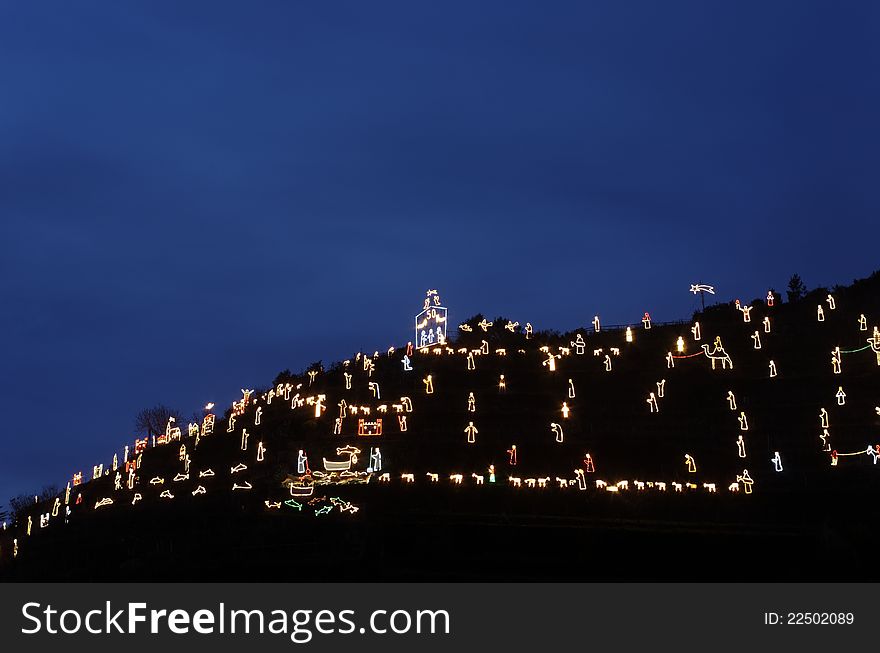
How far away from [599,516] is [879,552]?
40.3 ft

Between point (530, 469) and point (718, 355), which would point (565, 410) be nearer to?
point (530, 469)

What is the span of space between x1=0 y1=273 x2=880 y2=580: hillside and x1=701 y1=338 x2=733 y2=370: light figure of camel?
19 centimetres

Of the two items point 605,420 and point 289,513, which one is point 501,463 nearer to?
point 605,420

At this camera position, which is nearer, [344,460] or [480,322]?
[344,460]

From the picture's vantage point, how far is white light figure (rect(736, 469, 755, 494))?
38.8 m

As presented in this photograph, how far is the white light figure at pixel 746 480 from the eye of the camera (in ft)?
127

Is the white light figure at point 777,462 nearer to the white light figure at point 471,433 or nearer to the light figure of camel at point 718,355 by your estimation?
the light figure of camel at point 718,355

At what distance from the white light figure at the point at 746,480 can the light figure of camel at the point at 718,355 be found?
9.69 m

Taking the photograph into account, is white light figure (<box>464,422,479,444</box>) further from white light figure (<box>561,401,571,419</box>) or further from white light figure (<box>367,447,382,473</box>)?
white light figure (<box>367,447,382,473</box>)

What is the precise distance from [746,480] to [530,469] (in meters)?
11.9

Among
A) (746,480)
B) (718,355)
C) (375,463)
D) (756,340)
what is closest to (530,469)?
(375,463)

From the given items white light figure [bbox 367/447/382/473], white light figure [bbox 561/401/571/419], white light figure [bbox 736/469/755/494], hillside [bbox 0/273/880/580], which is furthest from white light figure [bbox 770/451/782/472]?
white light figure [bbox 367/447/382/473]

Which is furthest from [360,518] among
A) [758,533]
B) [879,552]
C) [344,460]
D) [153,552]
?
[879,552]

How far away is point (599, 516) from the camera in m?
→ 37.3
